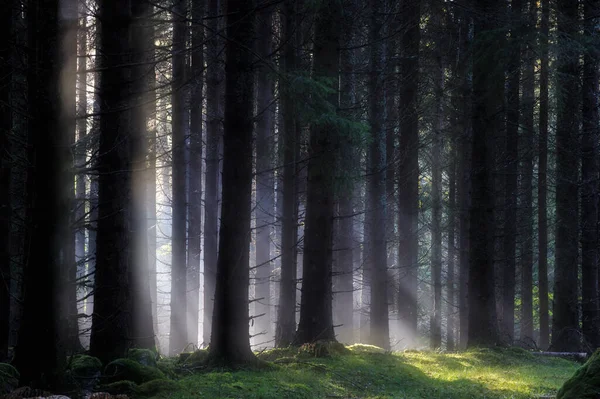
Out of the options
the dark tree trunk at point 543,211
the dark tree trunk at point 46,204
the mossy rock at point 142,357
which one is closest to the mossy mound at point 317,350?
the mossy rock at point 142,357

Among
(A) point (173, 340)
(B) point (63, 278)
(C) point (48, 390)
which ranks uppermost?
(B) point (63, 278)

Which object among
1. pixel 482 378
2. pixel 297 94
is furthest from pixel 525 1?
pixel 482 378

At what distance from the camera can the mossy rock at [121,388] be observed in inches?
272

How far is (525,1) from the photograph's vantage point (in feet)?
51.3

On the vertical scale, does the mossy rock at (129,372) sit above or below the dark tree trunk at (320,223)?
below

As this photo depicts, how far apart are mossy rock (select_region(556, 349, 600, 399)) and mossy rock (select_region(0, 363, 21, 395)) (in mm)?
5280

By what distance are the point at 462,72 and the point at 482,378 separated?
10.1 m

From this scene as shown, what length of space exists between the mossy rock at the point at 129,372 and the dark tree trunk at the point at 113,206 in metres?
0.59

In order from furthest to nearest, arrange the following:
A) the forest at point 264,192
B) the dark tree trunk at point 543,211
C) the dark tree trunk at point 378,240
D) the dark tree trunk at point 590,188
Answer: the dark tree trunk at point 543,211 → the dark tree trunk at point 378,240 → the dark tree trunk at point 590,188 → the forest at point 264,192

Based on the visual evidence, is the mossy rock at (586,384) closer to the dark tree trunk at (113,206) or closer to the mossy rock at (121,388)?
the mossy rock at (121,388)

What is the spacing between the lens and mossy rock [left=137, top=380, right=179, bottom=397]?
6973mm

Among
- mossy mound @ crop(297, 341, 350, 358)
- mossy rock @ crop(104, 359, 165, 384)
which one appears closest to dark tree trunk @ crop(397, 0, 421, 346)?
mossy mound @ crop(297, 341, 350, 358)

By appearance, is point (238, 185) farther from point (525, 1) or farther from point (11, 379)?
point (525, 1)

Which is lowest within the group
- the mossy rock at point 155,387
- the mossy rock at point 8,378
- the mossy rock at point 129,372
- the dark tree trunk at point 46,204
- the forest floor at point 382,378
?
the forest floor at point 382,378
